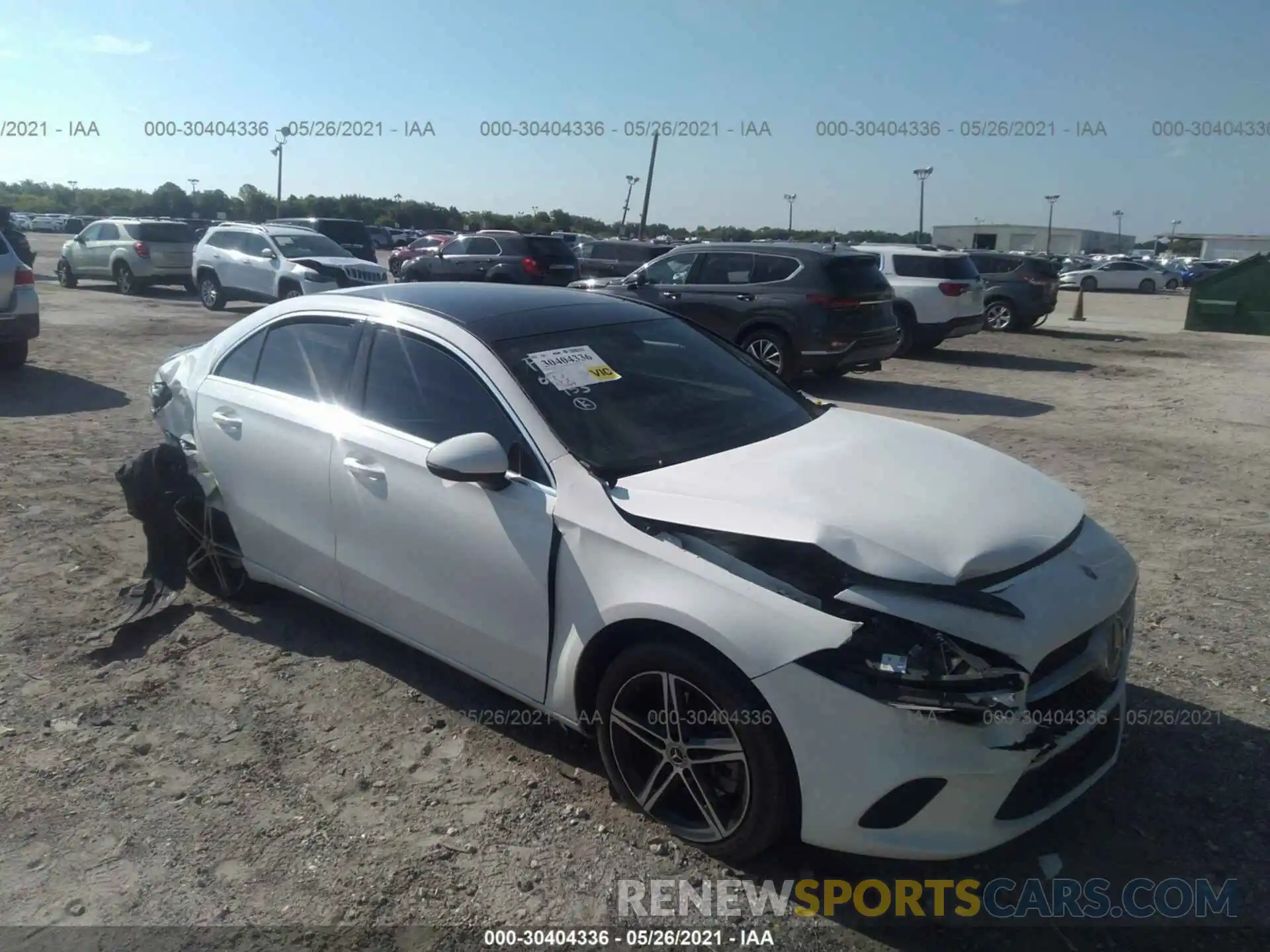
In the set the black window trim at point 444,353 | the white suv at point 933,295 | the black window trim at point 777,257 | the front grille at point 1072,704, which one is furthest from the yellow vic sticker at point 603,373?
the white suv at point 933,295

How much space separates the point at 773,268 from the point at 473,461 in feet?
29.5

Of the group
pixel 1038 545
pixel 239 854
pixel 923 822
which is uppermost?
pixel 1038 545

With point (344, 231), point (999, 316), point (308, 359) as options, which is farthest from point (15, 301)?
point (999, 316)

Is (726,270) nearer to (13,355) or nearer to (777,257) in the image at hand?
(777,257)

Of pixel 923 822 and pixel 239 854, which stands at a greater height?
pixel 923 822

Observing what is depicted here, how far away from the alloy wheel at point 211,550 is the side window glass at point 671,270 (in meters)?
8.34

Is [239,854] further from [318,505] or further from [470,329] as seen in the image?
[470,329]

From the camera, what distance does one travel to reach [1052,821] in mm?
3350

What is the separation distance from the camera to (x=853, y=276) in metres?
11.6

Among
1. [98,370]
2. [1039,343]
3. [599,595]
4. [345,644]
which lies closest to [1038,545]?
[599,595]

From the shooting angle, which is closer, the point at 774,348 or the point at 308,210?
the point at 774,348

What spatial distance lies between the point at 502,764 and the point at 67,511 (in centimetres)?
415

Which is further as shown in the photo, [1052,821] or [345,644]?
[345,644]

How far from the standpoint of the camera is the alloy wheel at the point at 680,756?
2.97 metres
